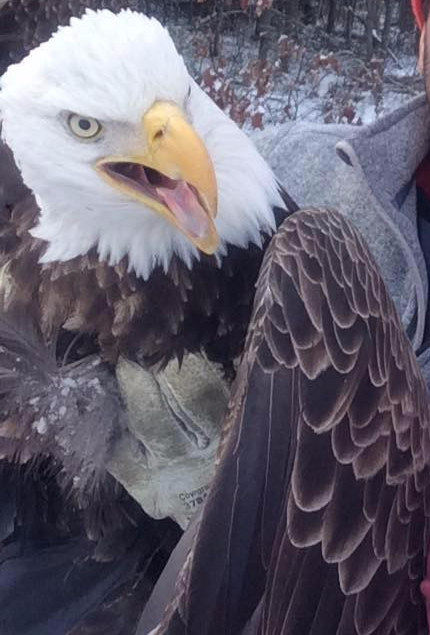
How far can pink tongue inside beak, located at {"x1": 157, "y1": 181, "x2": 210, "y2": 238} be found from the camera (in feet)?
4.30

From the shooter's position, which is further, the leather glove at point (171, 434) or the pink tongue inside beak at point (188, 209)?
the leather glove at point (171, 434)

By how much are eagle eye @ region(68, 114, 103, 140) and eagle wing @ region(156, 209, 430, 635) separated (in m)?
0.27

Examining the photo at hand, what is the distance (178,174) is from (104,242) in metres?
0.20

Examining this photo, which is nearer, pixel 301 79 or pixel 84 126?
pixel 84 126

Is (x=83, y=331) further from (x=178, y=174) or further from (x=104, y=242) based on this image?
(x=178, y=174)

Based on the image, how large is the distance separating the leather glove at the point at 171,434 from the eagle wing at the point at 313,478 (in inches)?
7.7

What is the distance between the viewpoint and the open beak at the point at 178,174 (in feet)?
4.25

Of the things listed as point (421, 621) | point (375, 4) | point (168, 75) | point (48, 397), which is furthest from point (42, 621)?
point (375, 4)

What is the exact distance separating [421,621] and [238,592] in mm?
285

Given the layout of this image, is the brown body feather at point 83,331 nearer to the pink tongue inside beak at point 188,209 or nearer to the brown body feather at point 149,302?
the brown body feather at point 149,302

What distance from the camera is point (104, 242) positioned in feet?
4.78

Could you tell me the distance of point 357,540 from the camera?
4.24 feet

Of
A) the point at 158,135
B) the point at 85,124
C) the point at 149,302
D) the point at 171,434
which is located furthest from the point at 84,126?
the point at 171,434

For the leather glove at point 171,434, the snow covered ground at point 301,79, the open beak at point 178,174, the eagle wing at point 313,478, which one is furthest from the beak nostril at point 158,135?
the snow covered ground at point 301,79
